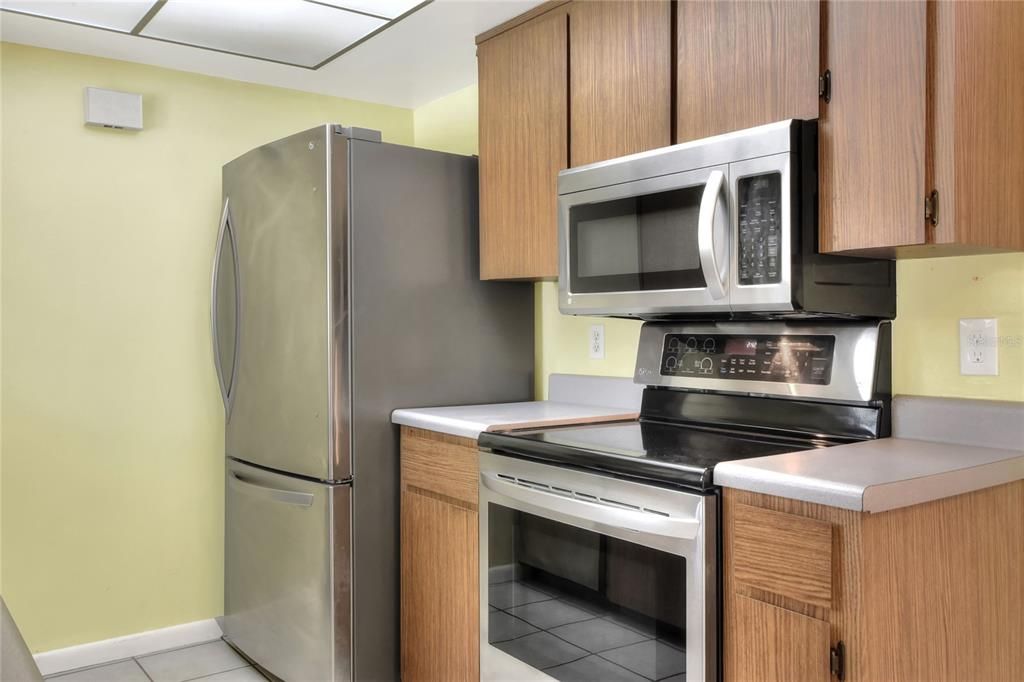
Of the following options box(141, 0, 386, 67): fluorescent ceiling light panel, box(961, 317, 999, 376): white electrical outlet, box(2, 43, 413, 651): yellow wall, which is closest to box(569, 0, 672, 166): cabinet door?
box(141, 0, 386, 67): fluorescent ceiling light panel

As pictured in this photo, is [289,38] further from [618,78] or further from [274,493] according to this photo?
[274,493]

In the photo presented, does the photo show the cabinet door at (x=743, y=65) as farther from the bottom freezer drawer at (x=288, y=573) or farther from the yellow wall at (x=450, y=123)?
the bottom freezer drawer at (x=288, y=573)

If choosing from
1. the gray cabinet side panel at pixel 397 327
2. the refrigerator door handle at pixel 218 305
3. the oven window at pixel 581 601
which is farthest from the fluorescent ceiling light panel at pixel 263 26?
the oven window at pixel 581 601

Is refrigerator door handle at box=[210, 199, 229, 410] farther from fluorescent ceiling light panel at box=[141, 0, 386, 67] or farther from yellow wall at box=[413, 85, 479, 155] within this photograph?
yellow wall at box=[413, 85, 479, 155]

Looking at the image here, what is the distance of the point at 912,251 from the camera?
1.71 meters

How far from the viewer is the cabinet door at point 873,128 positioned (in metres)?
1.53

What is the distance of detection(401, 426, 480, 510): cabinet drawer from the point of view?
2258 mm

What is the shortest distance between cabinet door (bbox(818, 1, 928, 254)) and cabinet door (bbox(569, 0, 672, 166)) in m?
0.47

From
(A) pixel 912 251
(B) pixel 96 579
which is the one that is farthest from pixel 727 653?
(B) pixel 96 579

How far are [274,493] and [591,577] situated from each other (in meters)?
1.27

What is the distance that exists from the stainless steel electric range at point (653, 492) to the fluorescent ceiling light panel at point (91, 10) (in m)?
1.67

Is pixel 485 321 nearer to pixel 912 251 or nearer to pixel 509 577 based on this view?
pixel 509 577

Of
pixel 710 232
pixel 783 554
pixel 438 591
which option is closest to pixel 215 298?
pixel 438 591

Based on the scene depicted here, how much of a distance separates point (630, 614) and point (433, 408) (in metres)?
1.10
